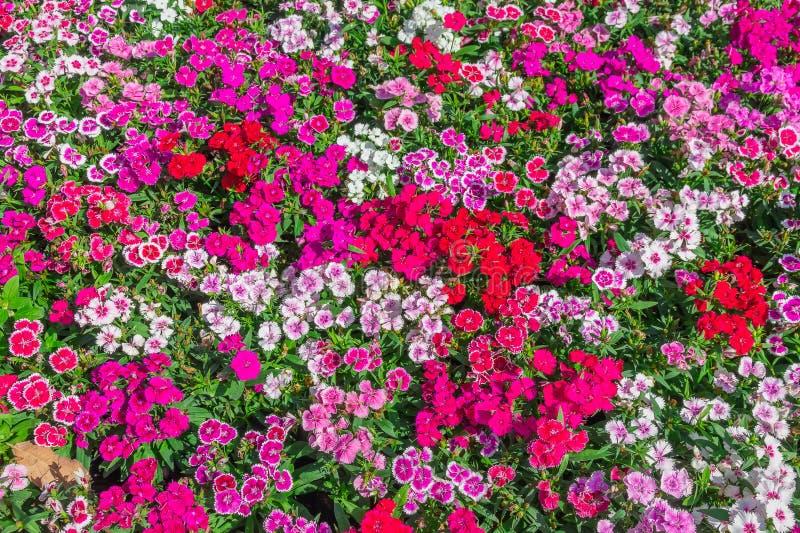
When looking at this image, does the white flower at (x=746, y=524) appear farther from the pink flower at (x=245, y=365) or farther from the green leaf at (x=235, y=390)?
the green leaf at (x=235, y=390)

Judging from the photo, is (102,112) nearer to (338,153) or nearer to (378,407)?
(338,153)

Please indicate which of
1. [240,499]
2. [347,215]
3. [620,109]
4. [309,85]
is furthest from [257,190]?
[620,109]

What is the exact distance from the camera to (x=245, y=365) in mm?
3850

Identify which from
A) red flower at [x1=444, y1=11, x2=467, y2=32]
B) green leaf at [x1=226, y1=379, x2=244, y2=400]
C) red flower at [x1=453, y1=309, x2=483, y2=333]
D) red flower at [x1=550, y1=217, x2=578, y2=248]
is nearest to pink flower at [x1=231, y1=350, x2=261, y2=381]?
green leaf at [x1=226, y1=379, x2=244, y2=400]

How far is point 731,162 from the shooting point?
16.0ft

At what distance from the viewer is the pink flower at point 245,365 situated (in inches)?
151

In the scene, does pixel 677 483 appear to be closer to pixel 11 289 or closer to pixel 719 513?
pixel 719 513

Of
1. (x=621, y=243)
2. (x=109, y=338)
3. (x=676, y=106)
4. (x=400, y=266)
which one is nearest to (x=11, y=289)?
(x=109, y=338)

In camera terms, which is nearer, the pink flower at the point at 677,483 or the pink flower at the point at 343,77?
the pink flower at the point at 677,483

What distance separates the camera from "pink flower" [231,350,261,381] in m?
3.83

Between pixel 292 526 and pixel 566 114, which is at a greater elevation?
pixel 566 114

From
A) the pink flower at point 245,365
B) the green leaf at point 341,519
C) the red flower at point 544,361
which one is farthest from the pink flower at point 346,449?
the red flower at point 544,361

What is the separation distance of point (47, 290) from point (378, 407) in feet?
8.79

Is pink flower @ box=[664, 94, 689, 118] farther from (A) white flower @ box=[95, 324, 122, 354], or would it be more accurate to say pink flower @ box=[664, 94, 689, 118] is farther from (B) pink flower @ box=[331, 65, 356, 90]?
(A) white flower @ box=[95, 324, 122, 354]
